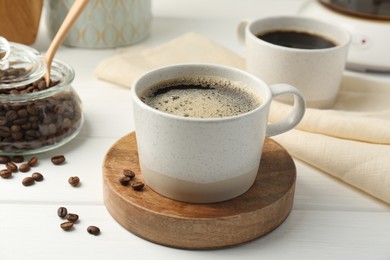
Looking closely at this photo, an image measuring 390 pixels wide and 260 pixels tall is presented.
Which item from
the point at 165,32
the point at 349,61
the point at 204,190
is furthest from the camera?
the point at 165,32

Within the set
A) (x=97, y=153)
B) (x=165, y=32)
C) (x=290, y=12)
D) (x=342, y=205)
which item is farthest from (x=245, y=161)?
(x=290, y=12)

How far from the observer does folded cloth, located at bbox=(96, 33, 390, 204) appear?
33.3 inches

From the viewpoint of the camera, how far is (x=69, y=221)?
77 centimetres

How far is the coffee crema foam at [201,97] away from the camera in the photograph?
30.3 inches

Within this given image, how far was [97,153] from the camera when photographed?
923mm

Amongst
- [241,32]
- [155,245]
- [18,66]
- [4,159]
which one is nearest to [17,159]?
[4,159]

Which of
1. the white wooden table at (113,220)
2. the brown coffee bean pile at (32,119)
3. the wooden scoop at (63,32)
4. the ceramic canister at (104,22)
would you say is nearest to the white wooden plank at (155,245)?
the white wooden table at (113,220)

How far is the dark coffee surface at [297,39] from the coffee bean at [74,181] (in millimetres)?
404

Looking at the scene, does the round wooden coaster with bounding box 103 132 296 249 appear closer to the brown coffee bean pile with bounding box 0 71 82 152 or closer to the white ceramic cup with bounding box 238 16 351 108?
the brown coffee bean pile with bounding box 0 71 82 152

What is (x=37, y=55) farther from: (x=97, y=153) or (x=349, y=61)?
(x=349, y=61)

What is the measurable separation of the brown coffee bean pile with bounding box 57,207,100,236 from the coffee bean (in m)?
0.06

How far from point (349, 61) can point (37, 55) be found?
0.55m

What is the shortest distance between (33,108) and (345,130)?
41cm

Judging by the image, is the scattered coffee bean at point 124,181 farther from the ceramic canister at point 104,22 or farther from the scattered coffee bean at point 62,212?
the ceramic canister at point 104,22
